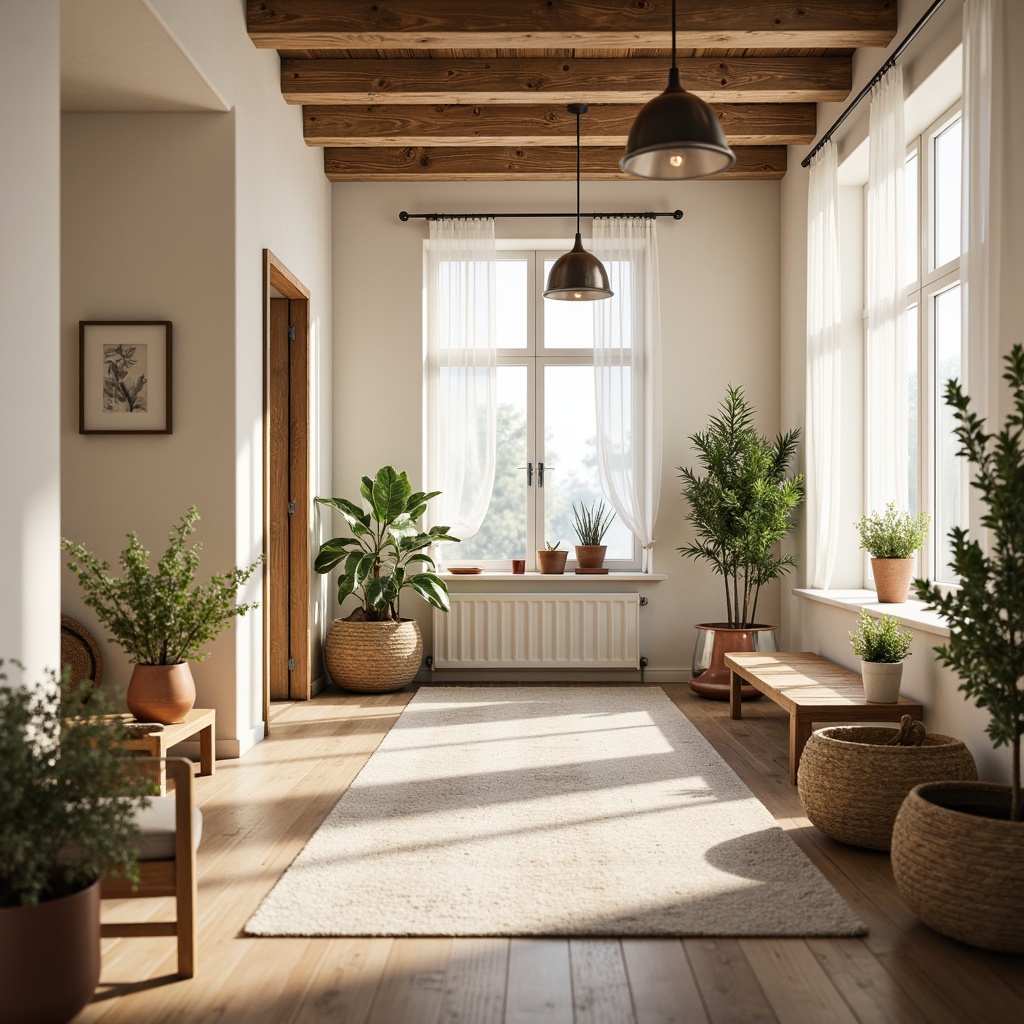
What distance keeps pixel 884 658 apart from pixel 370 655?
3091mm

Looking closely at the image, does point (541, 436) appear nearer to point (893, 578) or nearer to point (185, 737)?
point (893, 578)

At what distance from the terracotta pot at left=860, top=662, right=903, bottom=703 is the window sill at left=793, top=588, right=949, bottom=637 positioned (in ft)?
0.68

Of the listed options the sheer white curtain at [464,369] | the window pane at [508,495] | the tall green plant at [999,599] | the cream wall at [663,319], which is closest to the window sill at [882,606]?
the tall green plant at [999,599]

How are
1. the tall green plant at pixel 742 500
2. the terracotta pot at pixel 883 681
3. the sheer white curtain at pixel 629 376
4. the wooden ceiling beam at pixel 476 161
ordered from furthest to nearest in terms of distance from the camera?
the sheer white curtain at pixel 629 376
the wooden ceiling beam at pixel 476 161
the tall green plant at pixel 742 500
the terracotta pot at pixel 883 681

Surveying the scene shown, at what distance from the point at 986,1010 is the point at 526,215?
17.8 ft

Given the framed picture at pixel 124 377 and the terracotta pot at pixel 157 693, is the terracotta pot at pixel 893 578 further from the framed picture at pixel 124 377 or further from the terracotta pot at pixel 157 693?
the framed picture at pixel 124 377

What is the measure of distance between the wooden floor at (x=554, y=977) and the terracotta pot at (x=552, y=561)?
372 cm

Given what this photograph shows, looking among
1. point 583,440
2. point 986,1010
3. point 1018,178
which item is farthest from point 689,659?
point 986,1010

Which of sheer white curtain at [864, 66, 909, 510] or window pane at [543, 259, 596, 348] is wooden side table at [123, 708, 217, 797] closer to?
sheer white curtain at [864, 66, 909, 510]

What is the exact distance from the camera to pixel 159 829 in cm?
227

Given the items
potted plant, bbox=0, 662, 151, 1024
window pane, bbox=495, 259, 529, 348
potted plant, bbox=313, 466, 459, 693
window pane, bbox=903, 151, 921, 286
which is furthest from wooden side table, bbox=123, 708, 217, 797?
window pane, bbox=903, 151, 921, 286

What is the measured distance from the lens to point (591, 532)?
6.61 m

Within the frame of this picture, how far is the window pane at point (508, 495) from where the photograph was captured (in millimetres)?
6746

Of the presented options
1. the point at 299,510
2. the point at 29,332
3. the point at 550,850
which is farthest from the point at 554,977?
the point at 299,510
